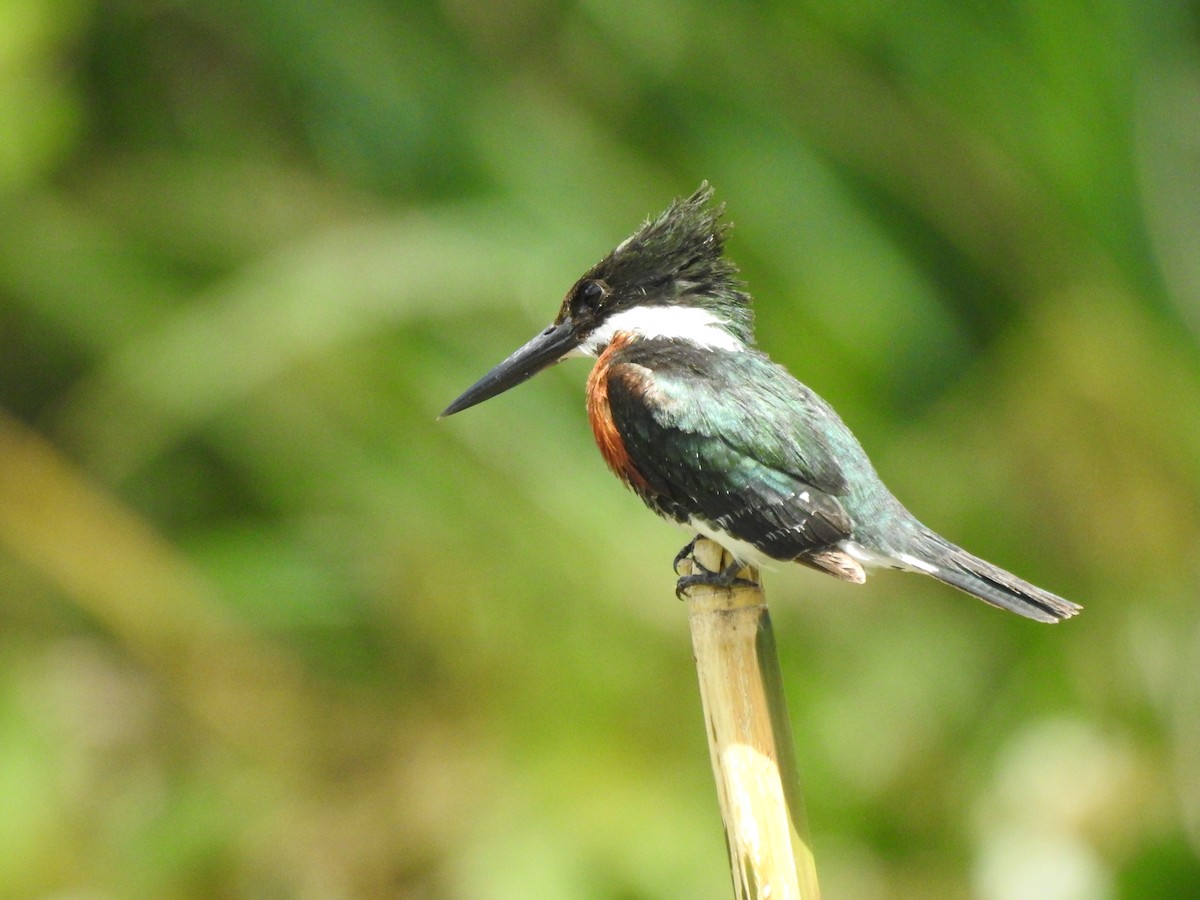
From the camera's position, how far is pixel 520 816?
2854mm

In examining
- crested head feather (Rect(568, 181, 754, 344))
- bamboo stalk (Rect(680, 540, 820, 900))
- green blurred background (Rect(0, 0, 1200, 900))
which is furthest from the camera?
green blurred background (Rect(0, 0, 1200, 900))

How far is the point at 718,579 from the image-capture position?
1967mm

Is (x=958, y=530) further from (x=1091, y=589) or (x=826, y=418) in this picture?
(x=826, y=418)

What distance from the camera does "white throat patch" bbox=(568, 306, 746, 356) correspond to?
2230 mm

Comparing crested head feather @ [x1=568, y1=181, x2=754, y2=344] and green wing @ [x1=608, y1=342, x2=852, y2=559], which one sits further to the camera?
crested head feather @ [x1=568, y1=181, x2=754, y2=344]

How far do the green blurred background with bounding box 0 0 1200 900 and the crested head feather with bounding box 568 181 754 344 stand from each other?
2.82 feet

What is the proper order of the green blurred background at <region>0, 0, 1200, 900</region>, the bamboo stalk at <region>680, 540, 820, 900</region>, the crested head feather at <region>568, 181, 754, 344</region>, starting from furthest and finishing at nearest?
the green blurred background at <region>0, 0, 1200, 900</region> → the crested head feather at <region>568, 181, 754, 344</region> → the bamboo stalk at <region>680, 540, 820, 900</region>

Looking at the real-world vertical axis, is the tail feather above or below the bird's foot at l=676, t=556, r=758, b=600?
below

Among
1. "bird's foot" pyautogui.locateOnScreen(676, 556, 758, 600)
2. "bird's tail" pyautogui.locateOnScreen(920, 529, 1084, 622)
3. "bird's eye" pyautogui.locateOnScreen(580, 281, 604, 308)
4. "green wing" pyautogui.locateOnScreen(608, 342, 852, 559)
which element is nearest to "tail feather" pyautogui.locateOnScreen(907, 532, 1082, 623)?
"bird's tail" pyautogui.locateOnScreen(920, 529, 1084, 622)

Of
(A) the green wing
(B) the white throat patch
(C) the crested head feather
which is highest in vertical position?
(C) the crested head feather

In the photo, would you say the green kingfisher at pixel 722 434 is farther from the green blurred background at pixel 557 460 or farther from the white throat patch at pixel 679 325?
the green blurred background at pixel 557 460

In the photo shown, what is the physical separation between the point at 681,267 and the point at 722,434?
1.13ft

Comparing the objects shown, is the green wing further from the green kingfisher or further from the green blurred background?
the green blurred background

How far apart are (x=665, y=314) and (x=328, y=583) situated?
1.60 meters
